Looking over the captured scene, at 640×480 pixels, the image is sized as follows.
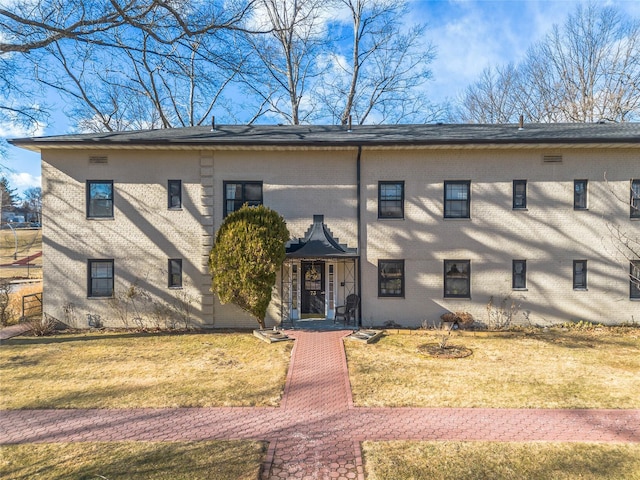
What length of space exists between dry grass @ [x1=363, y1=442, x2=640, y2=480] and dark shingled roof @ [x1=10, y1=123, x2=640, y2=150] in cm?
957

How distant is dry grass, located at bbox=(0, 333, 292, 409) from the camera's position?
282 inches

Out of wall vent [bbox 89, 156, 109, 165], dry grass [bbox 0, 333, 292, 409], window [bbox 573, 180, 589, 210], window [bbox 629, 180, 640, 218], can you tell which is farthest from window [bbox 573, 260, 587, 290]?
wall vent [bbox 89, 156, 109, 165]

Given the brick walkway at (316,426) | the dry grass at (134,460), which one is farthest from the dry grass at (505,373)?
the dry grass at (134,460)

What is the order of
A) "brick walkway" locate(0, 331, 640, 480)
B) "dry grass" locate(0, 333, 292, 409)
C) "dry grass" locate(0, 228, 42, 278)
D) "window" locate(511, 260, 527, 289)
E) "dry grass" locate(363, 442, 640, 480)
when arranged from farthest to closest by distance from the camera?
"dry grass" locate(0, 228, 42, 278)
"window" locate(511, 260, 527, 289)
"dry grass" locate(0, 333, 292, 409)
"brick walkway" locate(0, 331, 640, 480)
"dry grass" locate(363, 442, 640, 480)

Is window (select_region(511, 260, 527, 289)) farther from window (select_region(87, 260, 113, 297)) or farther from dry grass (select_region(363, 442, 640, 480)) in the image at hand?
window (select_region(87, 260, 113, 297))

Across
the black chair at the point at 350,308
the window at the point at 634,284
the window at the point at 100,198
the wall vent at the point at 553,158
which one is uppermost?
the wall vent at the point at 553,158

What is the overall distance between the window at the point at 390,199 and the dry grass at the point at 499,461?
345 inches

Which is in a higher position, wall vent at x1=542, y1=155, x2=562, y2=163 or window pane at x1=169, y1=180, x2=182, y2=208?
wall vent at x1=542, y1=155, x2=562, y2=163

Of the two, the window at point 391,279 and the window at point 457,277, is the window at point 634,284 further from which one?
the window at point 391,279

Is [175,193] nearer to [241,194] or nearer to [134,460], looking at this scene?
[241,194]

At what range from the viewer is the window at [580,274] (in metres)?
12.9

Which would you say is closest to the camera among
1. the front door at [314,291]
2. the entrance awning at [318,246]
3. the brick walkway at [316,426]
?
the brick walkway at [316,426]

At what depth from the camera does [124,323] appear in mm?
13086

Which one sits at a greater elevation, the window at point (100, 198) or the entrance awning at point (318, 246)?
the window at point (100, 198)
